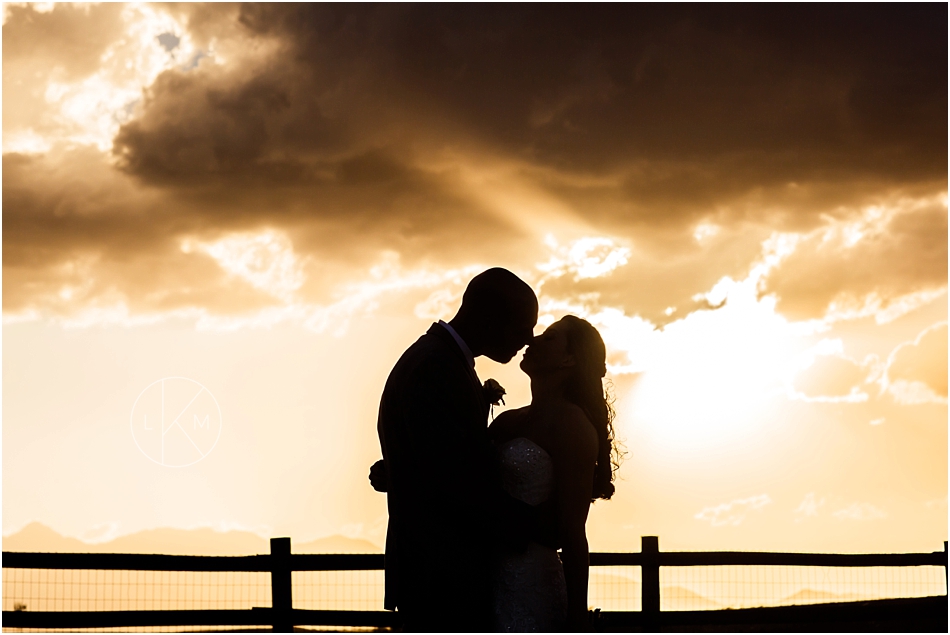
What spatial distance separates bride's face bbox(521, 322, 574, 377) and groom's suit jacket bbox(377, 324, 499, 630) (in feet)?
4.48

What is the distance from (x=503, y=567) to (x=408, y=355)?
114cm

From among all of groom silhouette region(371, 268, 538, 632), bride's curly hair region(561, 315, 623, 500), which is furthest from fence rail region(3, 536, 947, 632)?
groom silhouette region(371, 268, 538, 632)

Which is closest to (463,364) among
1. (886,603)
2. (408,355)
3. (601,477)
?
(408,355)

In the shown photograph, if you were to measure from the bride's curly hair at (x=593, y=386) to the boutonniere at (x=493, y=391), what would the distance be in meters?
0.86

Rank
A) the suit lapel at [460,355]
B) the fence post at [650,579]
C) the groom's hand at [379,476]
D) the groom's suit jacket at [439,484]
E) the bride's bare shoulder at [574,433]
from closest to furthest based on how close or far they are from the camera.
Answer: the groom's suit jacket at [439,484] → the suit lapel at [460,355] → the groom's hand at [379,476] → the bride's bare shoulder at [574,433] → the fence post at [650,579]

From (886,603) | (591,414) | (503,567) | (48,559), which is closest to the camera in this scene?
(503,567)

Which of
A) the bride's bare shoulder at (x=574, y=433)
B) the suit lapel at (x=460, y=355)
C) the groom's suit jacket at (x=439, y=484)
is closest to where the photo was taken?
the groom's suit jacket at (x=439, y=484)

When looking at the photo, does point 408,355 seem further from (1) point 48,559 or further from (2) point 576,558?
(1) point 48,559

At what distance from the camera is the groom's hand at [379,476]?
429cm

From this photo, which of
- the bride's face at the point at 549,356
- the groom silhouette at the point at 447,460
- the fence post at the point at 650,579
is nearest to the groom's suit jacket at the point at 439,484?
the groom silhouette at the point at 447,460

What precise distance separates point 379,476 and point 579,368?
4.85 ft

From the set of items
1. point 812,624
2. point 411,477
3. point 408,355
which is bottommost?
point 812,624

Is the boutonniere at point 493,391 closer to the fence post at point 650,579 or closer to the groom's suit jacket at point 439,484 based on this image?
the groom's suit jacket at point 439,484

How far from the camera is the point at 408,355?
395 cm
